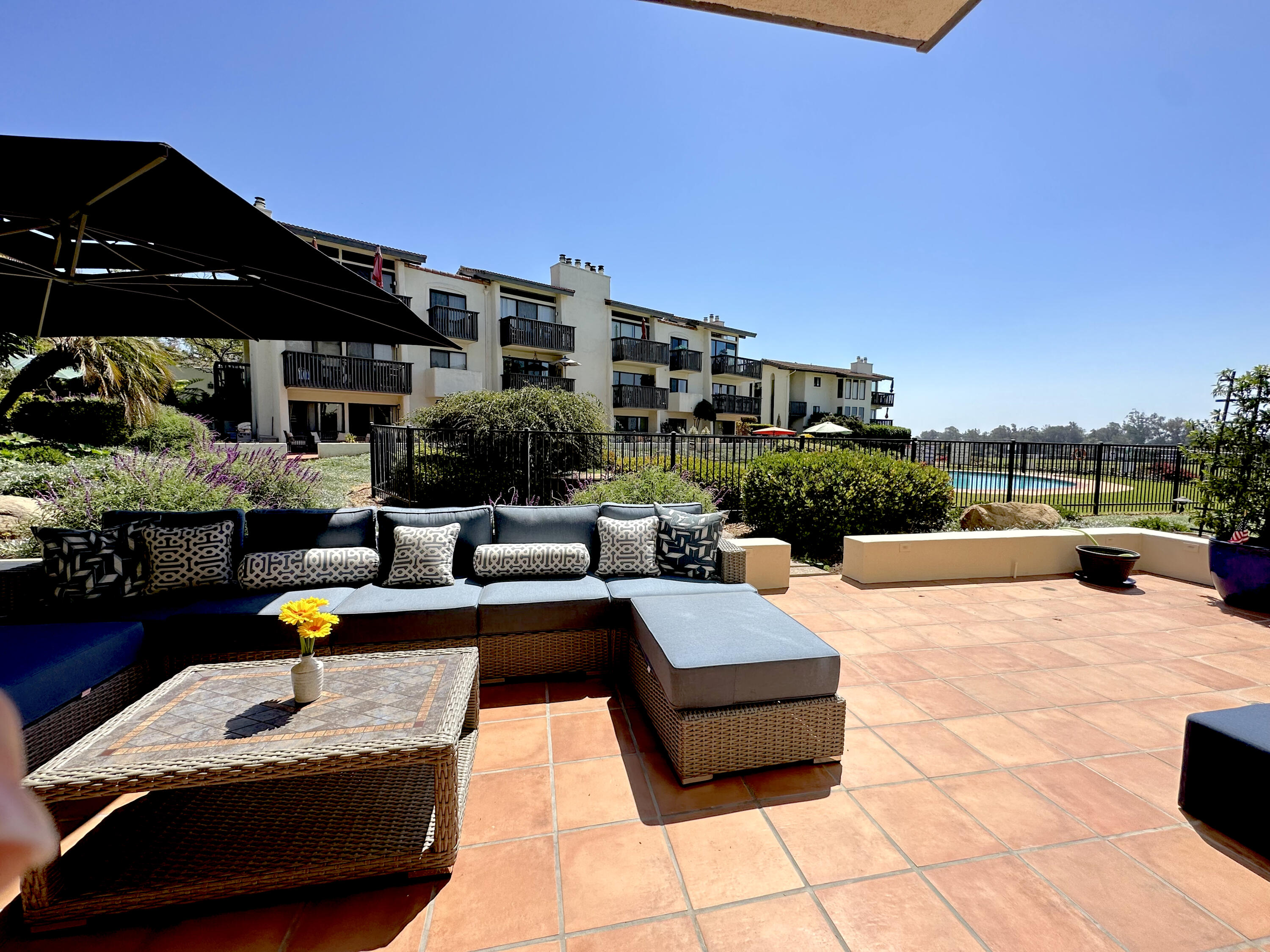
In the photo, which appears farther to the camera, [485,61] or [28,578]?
[485,61]

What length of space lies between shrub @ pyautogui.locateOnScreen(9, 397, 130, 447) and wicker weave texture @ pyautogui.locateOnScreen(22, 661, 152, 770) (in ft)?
33.3

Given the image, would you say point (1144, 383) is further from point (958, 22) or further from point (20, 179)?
point (20, 179)

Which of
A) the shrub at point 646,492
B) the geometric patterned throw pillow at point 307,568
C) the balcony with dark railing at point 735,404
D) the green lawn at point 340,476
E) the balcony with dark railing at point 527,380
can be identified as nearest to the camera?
the geometric patterned throw pillow at point 307,568

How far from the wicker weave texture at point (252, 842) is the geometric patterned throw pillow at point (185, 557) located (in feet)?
4.60

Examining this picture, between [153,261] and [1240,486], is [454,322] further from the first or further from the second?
[1240,486]

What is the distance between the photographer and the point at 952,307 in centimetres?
1656

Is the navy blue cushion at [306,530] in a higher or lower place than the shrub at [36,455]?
lower

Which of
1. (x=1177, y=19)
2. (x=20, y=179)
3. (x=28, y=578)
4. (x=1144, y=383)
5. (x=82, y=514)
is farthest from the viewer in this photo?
(x=1144, y=383)

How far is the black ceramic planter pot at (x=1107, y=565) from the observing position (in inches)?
219

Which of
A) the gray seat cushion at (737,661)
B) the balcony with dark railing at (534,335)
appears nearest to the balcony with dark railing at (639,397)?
the balcony with dark railing at (534,335)

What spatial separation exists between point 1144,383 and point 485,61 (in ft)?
60.4

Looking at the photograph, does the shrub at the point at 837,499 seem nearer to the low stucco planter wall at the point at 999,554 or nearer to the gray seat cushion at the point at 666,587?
the low stucco planter wall at the point at 999,554

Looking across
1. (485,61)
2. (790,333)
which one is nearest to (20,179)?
(485,61)

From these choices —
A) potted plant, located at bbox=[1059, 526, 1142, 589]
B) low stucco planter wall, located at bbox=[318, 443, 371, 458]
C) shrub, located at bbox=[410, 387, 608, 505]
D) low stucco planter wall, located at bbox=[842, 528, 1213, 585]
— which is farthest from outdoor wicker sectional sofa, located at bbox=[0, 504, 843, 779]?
low stucco planter wall, located at bbox=[318, 443, 371, 458]
